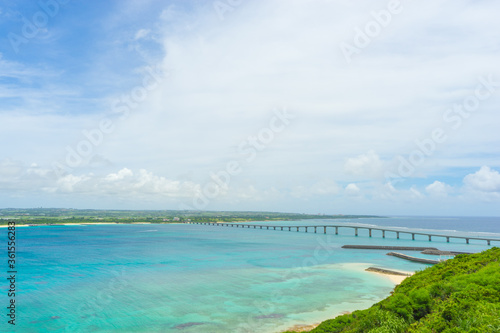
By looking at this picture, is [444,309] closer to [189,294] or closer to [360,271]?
[189,294]

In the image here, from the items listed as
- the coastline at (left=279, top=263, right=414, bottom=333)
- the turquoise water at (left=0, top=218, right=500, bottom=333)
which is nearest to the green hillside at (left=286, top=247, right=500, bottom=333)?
the coastline at (left=279, top=263, right=414, bottom=333)

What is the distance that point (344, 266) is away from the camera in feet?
171

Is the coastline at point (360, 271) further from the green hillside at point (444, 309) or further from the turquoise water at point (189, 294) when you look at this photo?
the green hillside at point (444, 309)

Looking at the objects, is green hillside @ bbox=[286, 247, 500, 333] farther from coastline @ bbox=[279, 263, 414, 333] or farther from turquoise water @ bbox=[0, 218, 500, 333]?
turquoise water @ bbox=[0, 218, 500, 333]

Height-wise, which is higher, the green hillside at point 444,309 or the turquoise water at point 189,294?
the green hillside at point 444,309

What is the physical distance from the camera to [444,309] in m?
12.2

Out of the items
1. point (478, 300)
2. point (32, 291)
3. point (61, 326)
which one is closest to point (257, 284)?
point (61, 326)

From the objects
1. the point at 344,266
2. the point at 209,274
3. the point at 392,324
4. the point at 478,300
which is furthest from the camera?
the point at 344,266

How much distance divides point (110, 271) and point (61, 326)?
25.2 meters

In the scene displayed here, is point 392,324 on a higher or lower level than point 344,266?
higher

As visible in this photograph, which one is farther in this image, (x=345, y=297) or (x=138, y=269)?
(x=138, y=269)

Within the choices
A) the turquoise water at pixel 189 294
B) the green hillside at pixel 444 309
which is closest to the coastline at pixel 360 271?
the turquoise water at pixel 189 294

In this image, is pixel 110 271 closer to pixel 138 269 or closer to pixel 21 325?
pixel 138 269

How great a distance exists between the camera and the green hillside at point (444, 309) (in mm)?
10875
